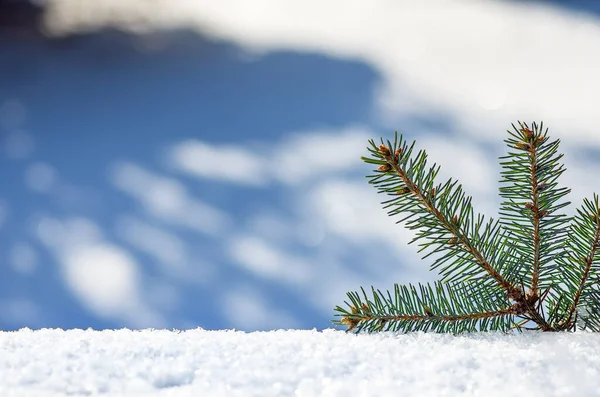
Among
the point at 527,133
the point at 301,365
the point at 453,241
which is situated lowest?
the point at 301,365

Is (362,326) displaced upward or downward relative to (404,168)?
downward

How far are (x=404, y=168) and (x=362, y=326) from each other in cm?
26

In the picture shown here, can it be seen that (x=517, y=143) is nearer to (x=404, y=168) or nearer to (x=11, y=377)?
(x=404, y=168)

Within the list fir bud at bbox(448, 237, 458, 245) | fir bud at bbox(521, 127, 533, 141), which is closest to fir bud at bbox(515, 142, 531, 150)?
fir bud at bbox(521, 127, 533, 141)

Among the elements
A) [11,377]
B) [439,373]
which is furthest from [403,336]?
[11,377]

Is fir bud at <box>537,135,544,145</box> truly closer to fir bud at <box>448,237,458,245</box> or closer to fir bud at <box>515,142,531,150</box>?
fir bud at <box>515,142,531,150</box>

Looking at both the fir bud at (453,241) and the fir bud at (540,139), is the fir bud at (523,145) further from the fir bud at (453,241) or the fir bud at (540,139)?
the fir bud at (453,241)

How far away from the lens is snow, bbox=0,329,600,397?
0.61 metres

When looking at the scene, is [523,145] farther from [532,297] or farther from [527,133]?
[532,297]

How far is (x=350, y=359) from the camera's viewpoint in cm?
70

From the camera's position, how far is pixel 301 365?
0.67 m

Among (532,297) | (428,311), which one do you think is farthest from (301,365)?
(532,297)

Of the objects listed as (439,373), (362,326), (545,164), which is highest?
(545,164)

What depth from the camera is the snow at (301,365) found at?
24.1 inches
